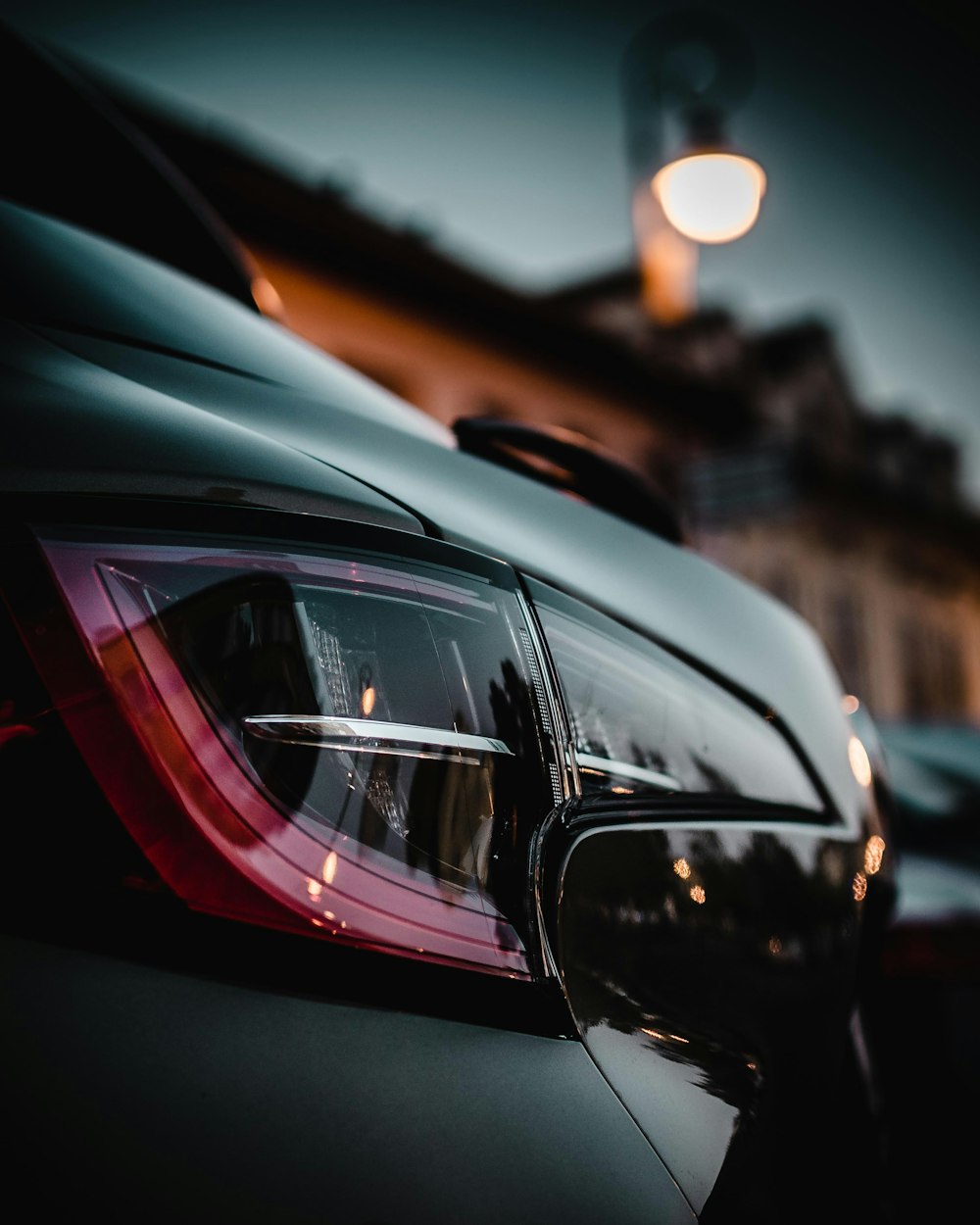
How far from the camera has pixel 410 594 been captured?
0.69 m

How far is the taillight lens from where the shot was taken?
61 cm

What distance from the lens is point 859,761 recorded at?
1179 millimetres

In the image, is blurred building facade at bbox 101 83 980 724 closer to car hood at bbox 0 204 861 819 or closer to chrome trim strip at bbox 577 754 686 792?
car hood at bbox 0 204 861 819

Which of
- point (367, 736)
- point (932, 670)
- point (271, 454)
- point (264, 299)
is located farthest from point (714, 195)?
point (932, 670)

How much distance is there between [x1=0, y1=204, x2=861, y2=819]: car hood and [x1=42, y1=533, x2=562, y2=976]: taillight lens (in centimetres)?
7

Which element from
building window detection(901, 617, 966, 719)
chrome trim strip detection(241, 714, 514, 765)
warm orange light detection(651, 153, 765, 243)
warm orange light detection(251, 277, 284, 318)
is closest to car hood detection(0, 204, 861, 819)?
Result: chrome trim strip detection(241, 714, 514, 765)

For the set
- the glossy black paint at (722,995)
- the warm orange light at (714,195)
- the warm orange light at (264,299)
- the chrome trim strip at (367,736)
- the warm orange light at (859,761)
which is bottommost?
the glossy black paint at (722,995)

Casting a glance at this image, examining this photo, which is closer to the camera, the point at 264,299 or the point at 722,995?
the point at 722,995

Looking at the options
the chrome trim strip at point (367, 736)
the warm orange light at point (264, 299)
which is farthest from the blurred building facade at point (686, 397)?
the chrome trim strip at point (367, 736)

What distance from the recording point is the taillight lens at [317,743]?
0.61 m

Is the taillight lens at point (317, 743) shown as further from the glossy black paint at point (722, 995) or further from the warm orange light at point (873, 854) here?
the warm orange light at point (873, 854)

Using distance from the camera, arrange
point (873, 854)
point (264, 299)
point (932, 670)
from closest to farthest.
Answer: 1. point (873, 854)
2. point (264, 299)
3. point (932, 670)

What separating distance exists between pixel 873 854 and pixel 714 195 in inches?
245

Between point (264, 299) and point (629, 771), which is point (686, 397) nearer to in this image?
point (264, 299)
